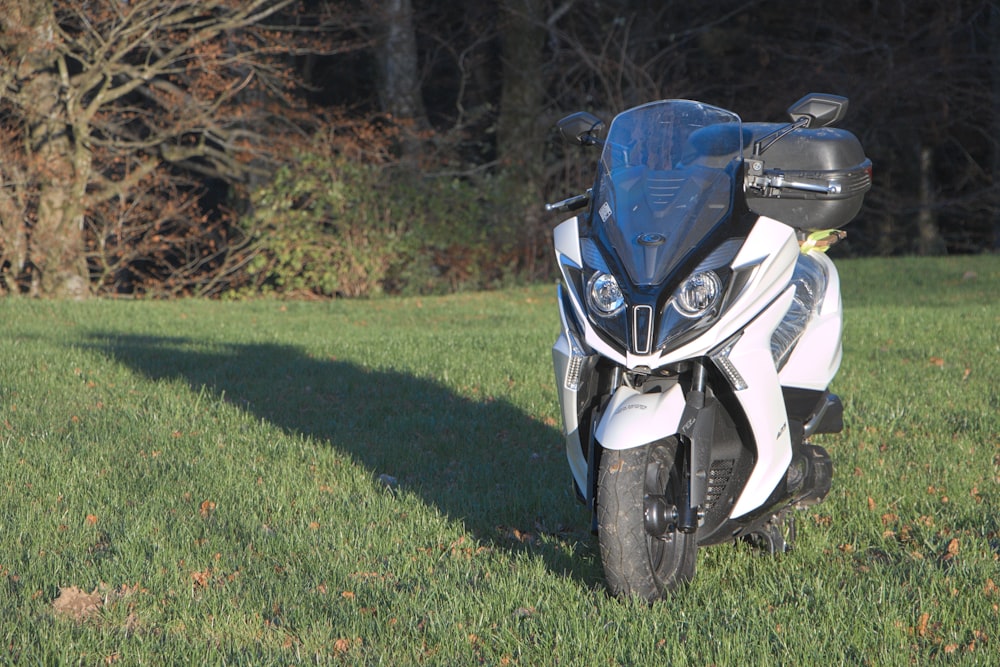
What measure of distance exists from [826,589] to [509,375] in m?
4.51

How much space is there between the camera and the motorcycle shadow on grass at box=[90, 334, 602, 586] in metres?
4.91

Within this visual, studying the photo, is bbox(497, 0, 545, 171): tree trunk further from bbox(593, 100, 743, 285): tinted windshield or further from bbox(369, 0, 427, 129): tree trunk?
bbox(593, 100, 743, 285): tinted windshield

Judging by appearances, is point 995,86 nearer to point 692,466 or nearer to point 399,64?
point 399,64

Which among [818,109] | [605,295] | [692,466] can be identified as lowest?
[692,466]

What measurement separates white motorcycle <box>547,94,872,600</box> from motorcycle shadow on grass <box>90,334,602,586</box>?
527 mm

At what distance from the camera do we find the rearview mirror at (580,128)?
15.2 ft

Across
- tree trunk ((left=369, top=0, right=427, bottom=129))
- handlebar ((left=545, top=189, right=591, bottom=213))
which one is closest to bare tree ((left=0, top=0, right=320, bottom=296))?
tree trunk ((left=369, top=0, right=427, bottom=129))

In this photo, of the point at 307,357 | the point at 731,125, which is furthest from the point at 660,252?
the point at 307,357

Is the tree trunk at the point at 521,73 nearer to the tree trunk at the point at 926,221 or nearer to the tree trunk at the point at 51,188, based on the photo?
the tree trunk at the point at 51,188

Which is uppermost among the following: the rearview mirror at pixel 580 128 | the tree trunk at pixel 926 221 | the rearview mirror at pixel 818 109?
the rearview mirror at pixel 818 109

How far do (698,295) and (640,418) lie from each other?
430 millimetres

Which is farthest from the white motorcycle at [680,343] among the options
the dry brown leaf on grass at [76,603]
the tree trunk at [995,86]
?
the tree trunk at [995,86]

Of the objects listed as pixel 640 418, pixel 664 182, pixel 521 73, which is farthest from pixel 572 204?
pixel 521 73

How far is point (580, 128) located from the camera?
4.64m
